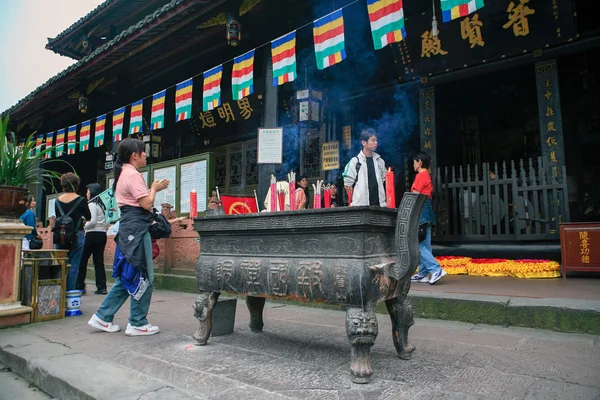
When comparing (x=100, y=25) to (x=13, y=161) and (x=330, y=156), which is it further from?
(x=13, y=161)

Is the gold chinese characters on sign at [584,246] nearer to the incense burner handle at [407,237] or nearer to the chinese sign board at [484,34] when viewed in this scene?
the chinese sign board at [484,34]

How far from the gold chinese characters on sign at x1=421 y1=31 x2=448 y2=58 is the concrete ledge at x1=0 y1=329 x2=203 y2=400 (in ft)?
22.5

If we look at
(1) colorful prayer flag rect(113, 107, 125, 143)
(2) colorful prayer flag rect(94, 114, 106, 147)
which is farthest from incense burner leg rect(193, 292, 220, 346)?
(2) colorful prayer flag rect(94, 114, 106, 147)

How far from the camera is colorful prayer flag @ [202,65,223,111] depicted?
25.3 ft

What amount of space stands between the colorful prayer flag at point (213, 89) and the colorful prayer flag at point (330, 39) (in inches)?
99.2

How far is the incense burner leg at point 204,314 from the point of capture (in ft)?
10.8

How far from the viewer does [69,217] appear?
564 cm

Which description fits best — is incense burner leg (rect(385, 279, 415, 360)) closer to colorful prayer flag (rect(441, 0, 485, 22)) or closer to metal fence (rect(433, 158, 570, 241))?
colorful prayer flag (rect(441, 0, 485, 22))

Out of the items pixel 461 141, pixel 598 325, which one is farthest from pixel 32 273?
pixel 461 141

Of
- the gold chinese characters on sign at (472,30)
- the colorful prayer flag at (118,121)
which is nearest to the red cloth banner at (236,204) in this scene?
the gold chinese characters on sign at (472,30)

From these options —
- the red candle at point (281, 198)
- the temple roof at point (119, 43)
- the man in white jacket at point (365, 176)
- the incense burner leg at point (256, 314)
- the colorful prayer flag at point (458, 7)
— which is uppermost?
the temple roof at point (119, 43)

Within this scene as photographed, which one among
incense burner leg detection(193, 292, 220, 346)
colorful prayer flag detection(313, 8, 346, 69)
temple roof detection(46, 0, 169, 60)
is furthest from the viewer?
temple roof detection(46, 0, 169, 60)

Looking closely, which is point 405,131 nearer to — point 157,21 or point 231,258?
point 157,21

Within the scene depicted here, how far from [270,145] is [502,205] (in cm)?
402
